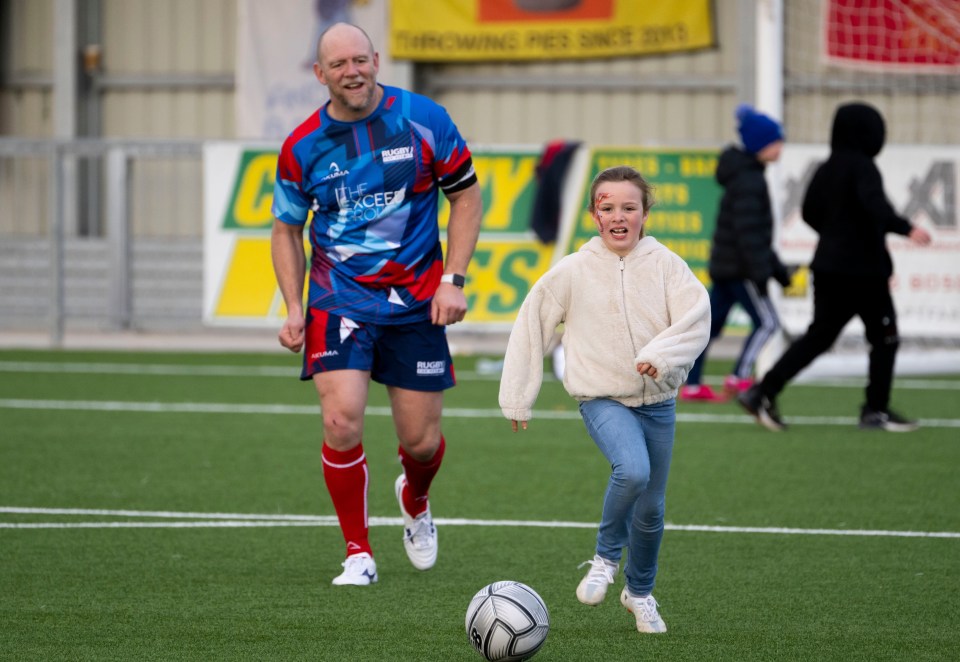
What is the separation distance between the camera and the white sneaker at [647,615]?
16.4ft

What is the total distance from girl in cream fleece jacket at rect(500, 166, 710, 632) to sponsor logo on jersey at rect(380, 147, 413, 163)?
964 millimetres

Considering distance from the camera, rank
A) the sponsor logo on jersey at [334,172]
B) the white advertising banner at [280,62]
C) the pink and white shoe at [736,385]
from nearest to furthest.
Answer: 1. the sponsor logo on jersey at [334,172]
2. the pink and white shoe at [736,385]
3. the white advertising banner at [280,62]

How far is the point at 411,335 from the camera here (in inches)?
231

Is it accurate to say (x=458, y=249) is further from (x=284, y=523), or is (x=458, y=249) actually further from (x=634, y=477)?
(x=284, y=523)

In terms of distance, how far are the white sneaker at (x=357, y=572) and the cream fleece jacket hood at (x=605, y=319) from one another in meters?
1.12

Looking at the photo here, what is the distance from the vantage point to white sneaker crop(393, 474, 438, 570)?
19.8 ft

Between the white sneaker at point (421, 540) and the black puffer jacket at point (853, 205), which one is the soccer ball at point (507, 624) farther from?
the black puffer jacket at point (853, 205)

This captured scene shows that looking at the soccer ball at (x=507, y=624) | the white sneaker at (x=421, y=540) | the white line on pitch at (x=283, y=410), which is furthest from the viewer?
the white line on pitch at (x=283, y=410)

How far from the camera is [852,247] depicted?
9.59m

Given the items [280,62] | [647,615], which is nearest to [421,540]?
[647,615]

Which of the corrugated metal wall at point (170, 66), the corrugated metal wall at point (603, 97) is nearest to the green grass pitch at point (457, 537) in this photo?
the corrugated metal wall at point (603, 97)

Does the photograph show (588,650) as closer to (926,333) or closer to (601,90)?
(926,333)

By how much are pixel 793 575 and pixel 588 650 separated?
4.60 ft

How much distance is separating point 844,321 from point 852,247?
1.59 ft
